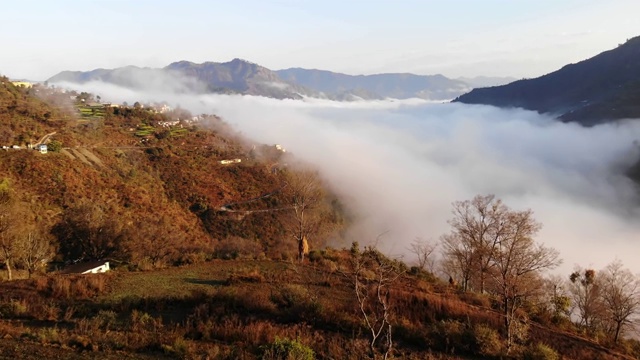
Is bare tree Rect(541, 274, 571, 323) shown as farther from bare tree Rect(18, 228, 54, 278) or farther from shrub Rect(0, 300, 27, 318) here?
bare tree Rect(18, 228, 54, 278)

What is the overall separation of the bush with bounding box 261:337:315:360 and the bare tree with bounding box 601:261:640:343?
2486 centimetres

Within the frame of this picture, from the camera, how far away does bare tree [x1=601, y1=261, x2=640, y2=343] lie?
2702 cm

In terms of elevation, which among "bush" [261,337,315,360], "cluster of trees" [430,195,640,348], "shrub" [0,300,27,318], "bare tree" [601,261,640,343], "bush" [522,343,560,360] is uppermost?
"bush" [261,337,315,360]

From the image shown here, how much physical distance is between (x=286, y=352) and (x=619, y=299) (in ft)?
98.7

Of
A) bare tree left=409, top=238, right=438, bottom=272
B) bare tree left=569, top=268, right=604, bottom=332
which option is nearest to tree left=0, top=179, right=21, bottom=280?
bare tree left=409, top=238, right=438, bottom=272

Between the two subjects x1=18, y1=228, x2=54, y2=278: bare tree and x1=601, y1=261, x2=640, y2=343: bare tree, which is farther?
x1=601, y1=261, x2=640, y2=343: bare tree

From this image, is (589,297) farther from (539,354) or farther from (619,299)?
(539,354)

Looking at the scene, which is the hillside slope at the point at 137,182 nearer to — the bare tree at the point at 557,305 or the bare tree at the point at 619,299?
the bare tree at the point at 557,305

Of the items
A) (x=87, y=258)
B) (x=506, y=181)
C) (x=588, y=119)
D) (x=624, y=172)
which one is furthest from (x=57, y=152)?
(x=588, y=119)

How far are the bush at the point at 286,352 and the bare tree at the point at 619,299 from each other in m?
24.9

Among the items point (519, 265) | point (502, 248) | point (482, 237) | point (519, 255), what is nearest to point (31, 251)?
point (519, 265)

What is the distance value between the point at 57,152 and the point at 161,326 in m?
56.7

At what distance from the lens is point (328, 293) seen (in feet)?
45.8

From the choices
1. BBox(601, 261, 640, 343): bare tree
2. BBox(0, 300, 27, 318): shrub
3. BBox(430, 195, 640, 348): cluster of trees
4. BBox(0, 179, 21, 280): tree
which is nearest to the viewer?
BBox(0, 300, 27, 318): shrub
